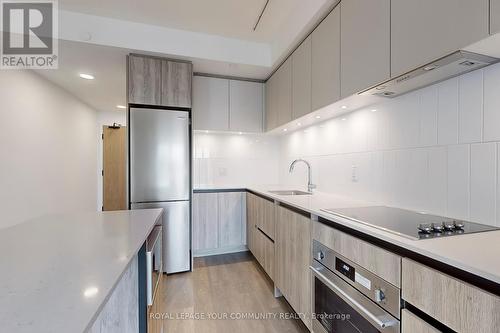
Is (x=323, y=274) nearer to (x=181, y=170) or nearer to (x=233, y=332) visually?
(x=233, y=332)

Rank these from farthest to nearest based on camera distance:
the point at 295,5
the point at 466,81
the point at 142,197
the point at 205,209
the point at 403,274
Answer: the point at 205,209
the point at 142,197
the point at 295,5
the point at 466,81
the point at 403,274

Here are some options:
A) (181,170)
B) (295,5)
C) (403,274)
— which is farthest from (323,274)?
(295,5)

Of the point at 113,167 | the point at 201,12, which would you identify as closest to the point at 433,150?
the point at 201,12

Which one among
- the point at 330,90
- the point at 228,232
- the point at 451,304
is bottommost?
the point at 228,232

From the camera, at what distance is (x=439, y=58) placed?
3.24 feet

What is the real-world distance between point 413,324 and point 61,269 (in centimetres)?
117

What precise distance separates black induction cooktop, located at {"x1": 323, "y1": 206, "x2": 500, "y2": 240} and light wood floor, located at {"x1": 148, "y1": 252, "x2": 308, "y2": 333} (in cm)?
105

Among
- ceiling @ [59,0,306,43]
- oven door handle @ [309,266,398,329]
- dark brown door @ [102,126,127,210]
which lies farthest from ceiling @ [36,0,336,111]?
dark brown door @ [102,126,127,210]

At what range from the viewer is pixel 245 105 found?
3.13 metres

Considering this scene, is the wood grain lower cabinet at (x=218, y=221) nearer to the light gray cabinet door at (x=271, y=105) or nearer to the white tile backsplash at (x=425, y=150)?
the light gray cabinet door at (x=271, y=105)

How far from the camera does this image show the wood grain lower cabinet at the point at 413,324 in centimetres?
75

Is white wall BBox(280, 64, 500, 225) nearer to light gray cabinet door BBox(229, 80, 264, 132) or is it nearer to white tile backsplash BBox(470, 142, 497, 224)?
white tile backsplash BBox(470, 142, 497, 224)

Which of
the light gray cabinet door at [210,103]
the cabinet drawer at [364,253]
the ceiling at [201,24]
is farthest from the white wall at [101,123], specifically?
the cabinet drawer at [364,253]

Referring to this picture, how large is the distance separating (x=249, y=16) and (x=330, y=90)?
1.22 m
